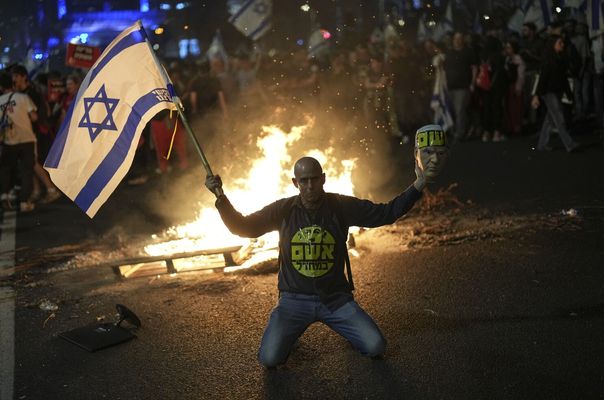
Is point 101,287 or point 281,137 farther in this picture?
point 281,137

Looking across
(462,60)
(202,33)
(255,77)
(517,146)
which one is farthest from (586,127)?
(202,33)

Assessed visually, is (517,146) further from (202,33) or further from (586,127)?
(202,33)

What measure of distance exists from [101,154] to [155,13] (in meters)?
76.9

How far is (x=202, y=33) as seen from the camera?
55844 mm

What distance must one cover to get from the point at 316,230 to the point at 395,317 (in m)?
1.14

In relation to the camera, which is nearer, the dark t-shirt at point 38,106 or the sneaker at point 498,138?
the dark t-shirt at point 38,106

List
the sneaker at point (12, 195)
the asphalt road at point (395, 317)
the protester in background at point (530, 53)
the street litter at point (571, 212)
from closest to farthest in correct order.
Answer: the asphalt road at point (395, 317) → the street litter at point (571, 212) → the sneaker at point (12, 195) → the protester in background at point (530, 53)

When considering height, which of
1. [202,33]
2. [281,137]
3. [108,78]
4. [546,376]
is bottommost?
[546,376]

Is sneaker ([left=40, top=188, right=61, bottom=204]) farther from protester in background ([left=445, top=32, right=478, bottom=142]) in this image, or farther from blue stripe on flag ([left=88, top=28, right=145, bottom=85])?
protester in background ([left=445, top=32, right=478, bottom=142])

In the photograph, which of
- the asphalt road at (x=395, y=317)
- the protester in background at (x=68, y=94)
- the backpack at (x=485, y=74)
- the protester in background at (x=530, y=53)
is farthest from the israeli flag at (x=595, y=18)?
the protester in background at (x=68, y=94)

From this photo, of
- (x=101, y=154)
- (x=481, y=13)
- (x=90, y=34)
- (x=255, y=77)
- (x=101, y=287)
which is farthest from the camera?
(x=90, y=34)

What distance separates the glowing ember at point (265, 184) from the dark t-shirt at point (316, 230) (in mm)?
3240

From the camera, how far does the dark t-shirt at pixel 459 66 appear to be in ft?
47.1

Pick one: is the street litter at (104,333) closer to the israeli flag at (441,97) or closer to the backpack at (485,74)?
the backpack at (485,74)
